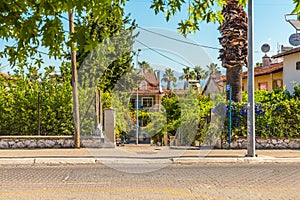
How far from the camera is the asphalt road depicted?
24.2 ft

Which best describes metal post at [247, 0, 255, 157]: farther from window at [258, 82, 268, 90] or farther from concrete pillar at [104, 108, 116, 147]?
window at [258, 82, 268, 90]

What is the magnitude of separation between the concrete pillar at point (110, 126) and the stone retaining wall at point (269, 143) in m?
4.10

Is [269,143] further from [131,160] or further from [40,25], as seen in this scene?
[40,25]

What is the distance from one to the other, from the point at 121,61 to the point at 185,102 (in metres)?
4.07

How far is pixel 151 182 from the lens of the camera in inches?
345

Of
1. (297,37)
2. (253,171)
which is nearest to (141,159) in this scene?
(253,171)

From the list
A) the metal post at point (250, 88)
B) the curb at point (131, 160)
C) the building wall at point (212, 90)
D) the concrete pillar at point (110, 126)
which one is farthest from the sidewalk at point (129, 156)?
the building wall at point (212, 90)

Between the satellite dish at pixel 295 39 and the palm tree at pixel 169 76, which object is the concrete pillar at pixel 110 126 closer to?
the palm tree at pixel 169 76

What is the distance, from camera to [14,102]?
693 inches

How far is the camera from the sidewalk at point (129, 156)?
12789 millimetres

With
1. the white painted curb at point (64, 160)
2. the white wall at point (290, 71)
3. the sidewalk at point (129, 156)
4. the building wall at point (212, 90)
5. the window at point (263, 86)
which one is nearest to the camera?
the white painted curb at point (64, 160)

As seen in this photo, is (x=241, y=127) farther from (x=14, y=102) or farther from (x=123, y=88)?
(x=14, y=102)

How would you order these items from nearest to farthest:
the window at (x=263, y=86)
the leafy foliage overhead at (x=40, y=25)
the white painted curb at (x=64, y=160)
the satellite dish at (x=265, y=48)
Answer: the leafy foliage overhead at (x=40, y=25)
the white painted curb at (x=64, y=160)
the window at (x=263, y=86)
the satellite dish at (x=265, y=48)

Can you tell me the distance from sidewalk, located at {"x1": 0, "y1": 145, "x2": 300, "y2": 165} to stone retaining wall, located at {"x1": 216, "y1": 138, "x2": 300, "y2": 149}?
0.60m
